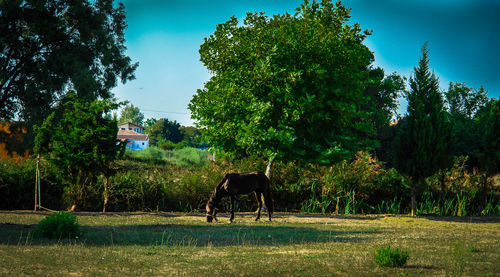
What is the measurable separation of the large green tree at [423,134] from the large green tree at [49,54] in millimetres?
21781

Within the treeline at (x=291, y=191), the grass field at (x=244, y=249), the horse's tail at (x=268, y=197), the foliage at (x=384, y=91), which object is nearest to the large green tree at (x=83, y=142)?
the treeline at (x=291, y=191)

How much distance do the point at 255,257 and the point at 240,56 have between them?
1281 cm

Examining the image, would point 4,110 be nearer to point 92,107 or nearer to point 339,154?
point 92,107

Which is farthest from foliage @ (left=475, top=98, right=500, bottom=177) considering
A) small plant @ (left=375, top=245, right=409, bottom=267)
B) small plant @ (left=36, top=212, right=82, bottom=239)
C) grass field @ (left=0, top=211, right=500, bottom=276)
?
small plant @ (left=36, top=212, right=82, bottom=239)

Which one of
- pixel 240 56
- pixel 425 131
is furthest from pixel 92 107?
pixel 425 131

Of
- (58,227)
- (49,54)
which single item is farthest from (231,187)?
(49,54)

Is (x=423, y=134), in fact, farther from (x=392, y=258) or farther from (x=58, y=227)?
(x=58, y=227)

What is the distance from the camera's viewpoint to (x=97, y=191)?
2042cm

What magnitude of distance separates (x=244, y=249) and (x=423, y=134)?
39.1ft

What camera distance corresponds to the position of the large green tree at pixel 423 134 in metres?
18.5

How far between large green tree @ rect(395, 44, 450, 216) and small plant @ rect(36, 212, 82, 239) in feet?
46.3

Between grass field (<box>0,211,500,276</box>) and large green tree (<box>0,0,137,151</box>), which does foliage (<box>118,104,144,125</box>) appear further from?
grass field (<box>0,211,500,276</box>)

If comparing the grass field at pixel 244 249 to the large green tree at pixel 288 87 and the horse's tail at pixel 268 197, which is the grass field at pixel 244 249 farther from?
the large green tree at pixel 288 87

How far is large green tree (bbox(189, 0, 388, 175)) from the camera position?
18.1 m
